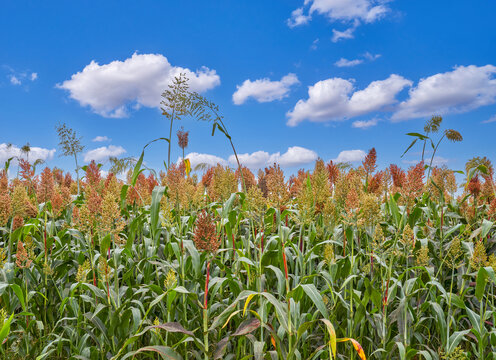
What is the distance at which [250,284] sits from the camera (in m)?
2.93

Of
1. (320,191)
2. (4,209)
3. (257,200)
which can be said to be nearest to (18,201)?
(4,209)

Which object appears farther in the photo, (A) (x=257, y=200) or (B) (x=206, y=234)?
(A) (x=257, y=200)

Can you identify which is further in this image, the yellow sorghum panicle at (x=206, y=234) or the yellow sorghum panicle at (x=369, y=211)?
the yellow sorghum panicle at (x=369, y=211)

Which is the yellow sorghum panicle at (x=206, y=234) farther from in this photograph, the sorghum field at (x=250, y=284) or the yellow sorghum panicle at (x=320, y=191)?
the yellow sorghum panicle at (x=320, y=191)

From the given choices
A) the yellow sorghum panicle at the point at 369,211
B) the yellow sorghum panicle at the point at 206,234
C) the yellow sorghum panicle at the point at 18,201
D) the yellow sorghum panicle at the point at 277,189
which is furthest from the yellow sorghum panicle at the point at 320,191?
the yellow sorghum panicle at the point at 18,201

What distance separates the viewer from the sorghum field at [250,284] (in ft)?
8.23

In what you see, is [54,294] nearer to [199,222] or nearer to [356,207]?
[199,222]

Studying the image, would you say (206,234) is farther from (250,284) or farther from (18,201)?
(18,201)

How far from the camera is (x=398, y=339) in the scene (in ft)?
9.83

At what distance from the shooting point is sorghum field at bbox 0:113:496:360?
251 cm

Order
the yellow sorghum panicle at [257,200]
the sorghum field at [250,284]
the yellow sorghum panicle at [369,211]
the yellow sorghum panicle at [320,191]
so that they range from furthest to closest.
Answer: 1. the yellow sorghum panicle at [320,191]
2. the yellow sorghum panicle at [369,211]
3. the sorghum field at [250,284]
4. the yellow sorghum panicle at [257,200]

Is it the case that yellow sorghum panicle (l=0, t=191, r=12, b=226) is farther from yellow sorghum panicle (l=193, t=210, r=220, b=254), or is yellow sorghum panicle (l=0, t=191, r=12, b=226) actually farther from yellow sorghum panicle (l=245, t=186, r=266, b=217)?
yellow sorghum panicle (l=245, t=186, r=266, b=217)

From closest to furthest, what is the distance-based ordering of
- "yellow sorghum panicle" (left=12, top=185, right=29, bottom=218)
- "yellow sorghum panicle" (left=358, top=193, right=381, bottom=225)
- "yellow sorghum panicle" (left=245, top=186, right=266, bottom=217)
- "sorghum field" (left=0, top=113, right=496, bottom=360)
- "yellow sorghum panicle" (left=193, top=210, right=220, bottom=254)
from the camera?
"yellow sorghum panicle" (left=193, top=210, right=220, bottom=254)
"yellow sorghum panicle" (left=245, top=186, right=266, bottom=217)
"sorghum field" (left=0, top=113, right=496, bottom=360)
"yellow sorghum panicle" (left=358, top=193, right=381, bottom=225)
"yellow sorghum panicle" (left=12, top=185, right=29, bottom=218)

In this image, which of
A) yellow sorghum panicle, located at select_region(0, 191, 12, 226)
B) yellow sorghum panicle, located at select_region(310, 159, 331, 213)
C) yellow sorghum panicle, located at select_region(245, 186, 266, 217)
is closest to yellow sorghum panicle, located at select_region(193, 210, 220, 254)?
yellow sorghum panicle, located at select_region(245, 186, 266, 217)
